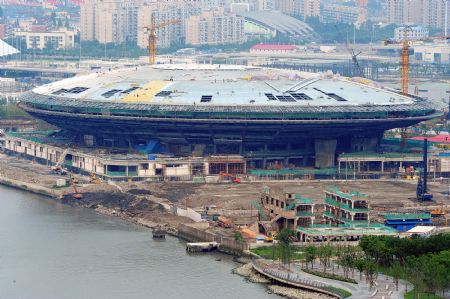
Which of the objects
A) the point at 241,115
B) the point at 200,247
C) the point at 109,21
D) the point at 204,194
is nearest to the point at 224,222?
the point at 200,247

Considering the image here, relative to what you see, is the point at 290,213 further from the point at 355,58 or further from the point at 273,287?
the point at 355,58

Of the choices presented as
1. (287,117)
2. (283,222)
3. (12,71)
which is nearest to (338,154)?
(287,117)

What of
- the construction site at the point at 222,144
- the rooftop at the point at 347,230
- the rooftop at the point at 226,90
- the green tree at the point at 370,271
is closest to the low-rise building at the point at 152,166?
the construction site at the point at 222,144

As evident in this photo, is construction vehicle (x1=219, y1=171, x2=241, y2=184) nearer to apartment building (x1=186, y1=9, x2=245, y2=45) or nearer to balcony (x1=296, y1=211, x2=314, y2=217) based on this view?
balcony (x1=296, y1=211, x2=314, y2=217)

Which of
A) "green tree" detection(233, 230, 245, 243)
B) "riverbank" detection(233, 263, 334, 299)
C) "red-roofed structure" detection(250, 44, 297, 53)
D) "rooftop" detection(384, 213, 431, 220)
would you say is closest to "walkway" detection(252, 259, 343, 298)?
"riverbank" detection(233, 263, 334, 299)

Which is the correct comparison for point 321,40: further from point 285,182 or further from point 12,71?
point 285,182
